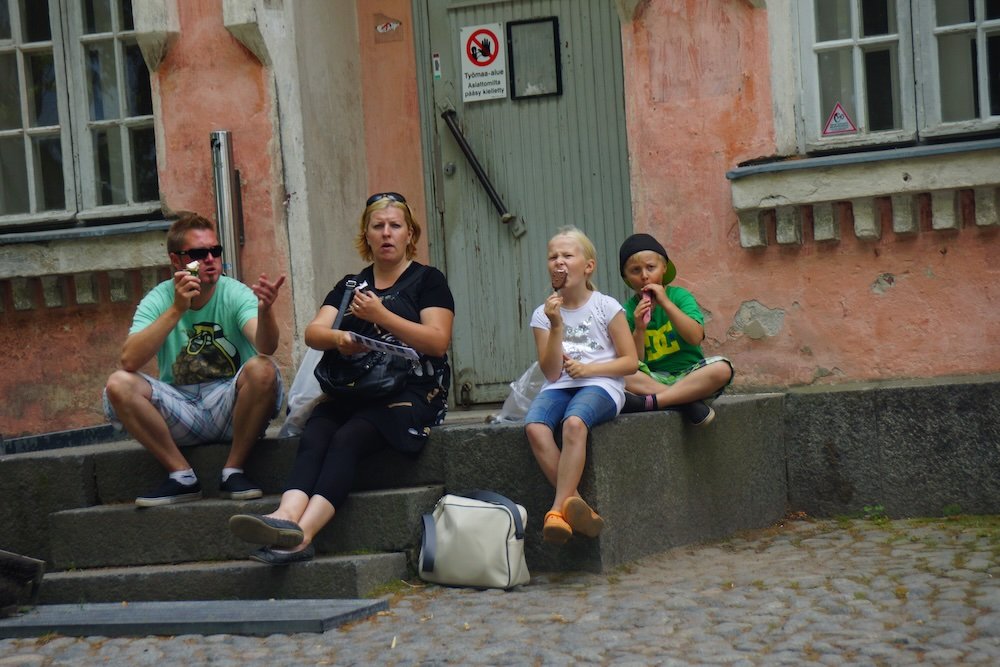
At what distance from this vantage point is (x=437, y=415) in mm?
6273

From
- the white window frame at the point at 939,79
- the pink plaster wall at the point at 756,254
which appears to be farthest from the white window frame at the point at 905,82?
the pink plaster wall at the point at 756,254

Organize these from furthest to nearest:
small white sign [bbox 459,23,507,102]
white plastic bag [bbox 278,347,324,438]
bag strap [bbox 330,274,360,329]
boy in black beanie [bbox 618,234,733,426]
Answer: small white sign [bbox 459,23,507,102]
boy in black beanie [bbox 618,234,733,426]
white plastic bag [bbox 278,347,324,438]
bag strap [bbox 330,274,360,329]

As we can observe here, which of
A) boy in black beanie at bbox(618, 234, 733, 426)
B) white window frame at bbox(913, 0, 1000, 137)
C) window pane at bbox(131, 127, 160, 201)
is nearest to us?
boy in black beanie at bbox(618, 234, 733, 426)

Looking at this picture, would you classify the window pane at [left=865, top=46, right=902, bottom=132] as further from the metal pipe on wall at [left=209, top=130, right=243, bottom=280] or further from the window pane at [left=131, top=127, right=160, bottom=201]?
the window pane at [left=131, top=127, right=160, bottom=201]

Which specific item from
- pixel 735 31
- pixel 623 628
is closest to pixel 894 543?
pixel 623 628

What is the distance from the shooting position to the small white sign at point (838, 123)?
7.36 metres

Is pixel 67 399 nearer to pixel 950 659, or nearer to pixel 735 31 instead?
pixel 735 31

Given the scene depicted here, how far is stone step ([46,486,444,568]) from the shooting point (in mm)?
5930

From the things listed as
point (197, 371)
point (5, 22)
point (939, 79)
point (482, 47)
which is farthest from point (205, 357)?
point (939, 79)

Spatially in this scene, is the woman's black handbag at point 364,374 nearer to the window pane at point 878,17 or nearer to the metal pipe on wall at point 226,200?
the metal pipe on wall at point 226,200

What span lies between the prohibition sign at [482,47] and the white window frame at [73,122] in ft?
6.24

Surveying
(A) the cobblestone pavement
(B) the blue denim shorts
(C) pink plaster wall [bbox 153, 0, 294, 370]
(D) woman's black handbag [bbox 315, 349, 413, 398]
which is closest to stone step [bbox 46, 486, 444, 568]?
(A) the cobblestone pavement

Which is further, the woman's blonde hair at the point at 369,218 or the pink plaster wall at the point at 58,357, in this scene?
the pink plaster wall at the point at 58,357

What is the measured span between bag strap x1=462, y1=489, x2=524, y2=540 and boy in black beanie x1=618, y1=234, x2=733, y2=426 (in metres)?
0.79
